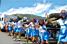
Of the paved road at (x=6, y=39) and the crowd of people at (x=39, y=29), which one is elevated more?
the crowd of people at (x=39, y=29)

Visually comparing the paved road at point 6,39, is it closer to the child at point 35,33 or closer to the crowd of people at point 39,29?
the crowd of people at point 39,29

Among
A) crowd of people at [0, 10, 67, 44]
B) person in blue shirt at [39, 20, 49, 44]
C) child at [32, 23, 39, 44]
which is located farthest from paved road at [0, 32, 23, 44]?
person in blue shirt at [39, 20, 49, 44]

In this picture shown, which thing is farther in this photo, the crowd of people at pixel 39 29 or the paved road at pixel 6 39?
the paved road at pixel 6 39

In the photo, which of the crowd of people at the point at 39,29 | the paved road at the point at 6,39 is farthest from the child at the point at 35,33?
the paved road at the point at 6,39

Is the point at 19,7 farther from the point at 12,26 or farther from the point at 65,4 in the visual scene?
the point at 65,4

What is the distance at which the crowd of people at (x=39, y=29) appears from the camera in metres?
4.32

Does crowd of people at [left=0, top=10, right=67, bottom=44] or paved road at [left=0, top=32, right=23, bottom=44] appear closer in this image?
crowd of people at [left=0, top=10, right=67, bottom=44]

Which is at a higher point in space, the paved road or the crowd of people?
the crowd of people

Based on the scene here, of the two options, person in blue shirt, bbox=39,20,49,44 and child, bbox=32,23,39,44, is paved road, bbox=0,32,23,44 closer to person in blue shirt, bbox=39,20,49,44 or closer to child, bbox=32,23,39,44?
child, bbox=32,23,39,44

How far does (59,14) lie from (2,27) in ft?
3.67

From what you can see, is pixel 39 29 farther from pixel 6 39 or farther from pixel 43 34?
pixel 6 39

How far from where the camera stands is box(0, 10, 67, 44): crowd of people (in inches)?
170

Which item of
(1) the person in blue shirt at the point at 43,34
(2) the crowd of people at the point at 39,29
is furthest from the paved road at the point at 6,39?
(1) the person in blue shirt at the point at 43,34

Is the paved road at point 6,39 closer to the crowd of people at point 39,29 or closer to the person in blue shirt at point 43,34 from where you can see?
the crowd of people at point 39,29
